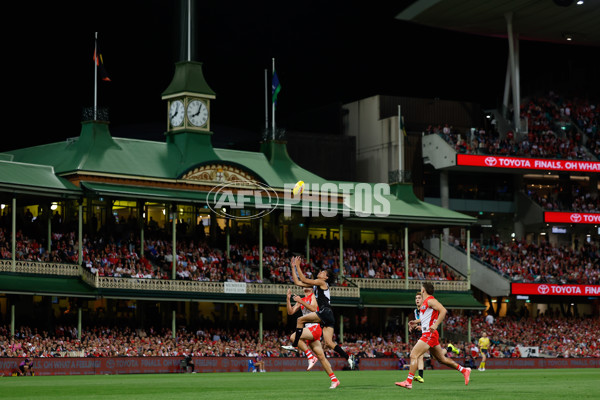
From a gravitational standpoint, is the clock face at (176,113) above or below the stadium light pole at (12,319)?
above

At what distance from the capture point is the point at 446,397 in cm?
1927

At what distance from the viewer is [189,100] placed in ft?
195

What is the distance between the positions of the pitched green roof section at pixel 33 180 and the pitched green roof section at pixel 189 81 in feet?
29.2

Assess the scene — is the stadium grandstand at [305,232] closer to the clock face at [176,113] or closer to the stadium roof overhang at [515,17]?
the clock face at [176,113]

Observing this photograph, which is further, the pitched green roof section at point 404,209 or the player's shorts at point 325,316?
the pitched green roof section at point 404,209

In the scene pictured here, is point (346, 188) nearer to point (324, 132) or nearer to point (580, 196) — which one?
point (324, 132)

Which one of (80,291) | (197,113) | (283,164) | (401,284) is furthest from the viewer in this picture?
(283,164)

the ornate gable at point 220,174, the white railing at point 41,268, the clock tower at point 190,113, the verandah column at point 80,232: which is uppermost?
the clock tower at point 190,113

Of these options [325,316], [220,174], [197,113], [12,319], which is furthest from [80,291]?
[325,316]

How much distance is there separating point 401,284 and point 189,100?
15.8 m

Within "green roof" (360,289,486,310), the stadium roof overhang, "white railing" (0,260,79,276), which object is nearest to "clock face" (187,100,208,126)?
"white railing" (0,260,79,276)

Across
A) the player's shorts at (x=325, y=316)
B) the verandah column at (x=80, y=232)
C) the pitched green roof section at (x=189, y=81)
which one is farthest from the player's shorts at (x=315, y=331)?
the pitched green roof section at (x=189, y=81)

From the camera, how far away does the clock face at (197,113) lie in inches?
2360

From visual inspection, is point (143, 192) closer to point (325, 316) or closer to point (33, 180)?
point (33, 180)
